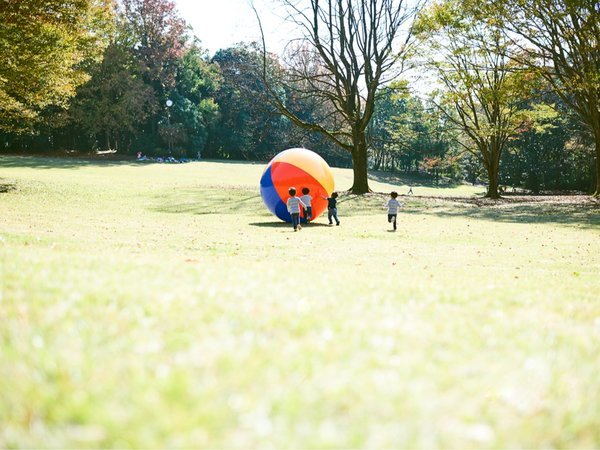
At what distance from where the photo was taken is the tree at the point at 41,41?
23.4 meters

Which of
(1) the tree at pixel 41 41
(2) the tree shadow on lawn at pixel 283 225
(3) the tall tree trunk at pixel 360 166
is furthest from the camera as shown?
(3) the tall tree trunk at pixel 360 166

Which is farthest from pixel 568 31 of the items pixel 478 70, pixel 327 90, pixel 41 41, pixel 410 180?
pixel 410 180

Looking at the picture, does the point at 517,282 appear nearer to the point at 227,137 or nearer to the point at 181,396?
the point at 181,396

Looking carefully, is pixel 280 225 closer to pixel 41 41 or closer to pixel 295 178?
pixel 295 178

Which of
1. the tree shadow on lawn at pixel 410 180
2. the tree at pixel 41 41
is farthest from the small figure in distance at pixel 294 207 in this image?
the tree shadow on lawn at pixel 410 180

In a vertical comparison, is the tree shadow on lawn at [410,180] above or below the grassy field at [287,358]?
above

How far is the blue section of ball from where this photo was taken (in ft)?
59.3

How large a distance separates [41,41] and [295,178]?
50.1 feet

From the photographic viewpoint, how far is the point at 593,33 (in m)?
25.7

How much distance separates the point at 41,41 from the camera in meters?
23.9

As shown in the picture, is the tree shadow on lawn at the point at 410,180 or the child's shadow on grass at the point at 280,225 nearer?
the child's shadow on grass at the point at 280,225

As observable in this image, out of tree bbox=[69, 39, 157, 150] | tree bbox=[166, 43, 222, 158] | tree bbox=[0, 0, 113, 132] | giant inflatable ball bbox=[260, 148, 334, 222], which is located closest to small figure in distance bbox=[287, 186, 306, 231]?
giant inflatable ball bbox=[260, 148, 334, 222]

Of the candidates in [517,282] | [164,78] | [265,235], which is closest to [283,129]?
[164,78]

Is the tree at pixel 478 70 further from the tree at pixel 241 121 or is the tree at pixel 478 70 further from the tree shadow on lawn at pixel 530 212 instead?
the tree at pixel 241 121
